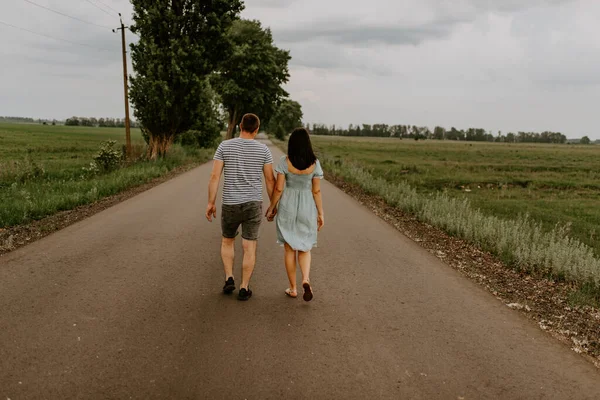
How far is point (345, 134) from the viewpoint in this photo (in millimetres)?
176375

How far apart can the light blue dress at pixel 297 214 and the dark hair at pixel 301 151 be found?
0.65 feet

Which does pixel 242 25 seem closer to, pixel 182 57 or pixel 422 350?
pixel 182 57

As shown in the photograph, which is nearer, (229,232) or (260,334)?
(260,334)

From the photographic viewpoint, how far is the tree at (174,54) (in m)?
20.5

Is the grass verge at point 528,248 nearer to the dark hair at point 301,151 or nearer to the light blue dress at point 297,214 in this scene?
the light blue dress at point 297,214

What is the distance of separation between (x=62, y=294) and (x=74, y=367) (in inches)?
68.8

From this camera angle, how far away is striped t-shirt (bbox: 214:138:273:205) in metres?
4.72

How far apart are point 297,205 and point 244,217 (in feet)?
1.96

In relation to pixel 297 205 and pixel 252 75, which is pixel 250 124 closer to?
pixel 297 205

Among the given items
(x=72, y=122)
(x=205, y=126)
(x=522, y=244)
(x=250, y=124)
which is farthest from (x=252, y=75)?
(x=72, y=122)

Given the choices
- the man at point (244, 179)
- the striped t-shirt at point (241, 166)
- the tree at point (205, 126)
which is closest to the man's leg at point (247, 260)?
the man at point (244, 179)

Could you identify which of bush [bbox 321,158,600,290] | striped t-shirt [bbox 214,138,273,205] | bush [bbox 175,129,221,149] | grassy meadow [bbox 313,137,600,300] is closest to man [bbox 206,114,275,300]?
striped t-shirt [bbox 214,138,273,205]

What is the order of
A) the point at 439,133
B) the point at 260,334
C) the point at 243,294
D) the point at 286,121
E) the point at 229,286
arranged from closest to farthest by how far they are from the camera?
the point at 260,334 < the point at 243,294 < the point at 229,286 < the point at 286,121 < the point at 439,133

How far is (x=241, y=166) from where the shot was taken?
474 cm
